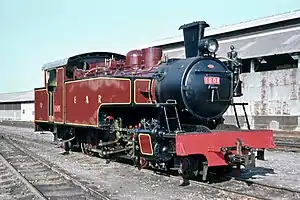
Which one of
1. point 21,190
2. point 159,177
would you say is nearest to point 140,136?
point 159,177

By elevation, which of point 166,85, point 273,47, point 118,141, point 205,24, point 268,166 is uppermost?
point 273,47

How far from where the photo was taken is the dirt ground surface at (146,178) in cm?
805

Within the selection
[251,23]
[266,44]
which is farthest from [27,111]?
[266,44]

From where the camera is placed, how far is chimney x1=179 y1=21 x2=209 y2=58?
9.84 meters

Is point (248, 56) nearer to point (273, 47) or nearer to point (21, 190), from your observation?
point (273, 47)

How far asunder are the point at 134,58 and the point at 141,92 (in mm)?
1687

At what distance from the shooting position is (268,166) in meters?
11.9

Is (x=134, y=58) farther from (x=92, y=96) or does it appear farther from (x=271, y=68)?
(x=271, y=68)

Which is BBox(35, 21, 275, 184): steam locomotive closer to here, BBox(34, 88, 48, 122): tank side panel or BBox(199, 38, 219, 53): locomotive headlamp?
BBox(199, 38, 219, 53): locomotive headlamp

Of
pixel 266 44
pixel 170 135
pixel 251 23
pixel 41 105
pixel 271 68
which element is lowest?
pixel 170 135

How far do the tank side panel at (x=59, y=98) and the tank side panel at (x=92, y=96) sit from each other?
1.66ft

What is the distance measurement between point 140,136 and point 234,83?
8.13ft

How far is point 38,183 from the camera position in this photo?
9258 millimetres

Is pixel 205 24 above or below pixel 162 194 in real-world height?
above
